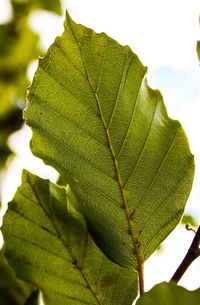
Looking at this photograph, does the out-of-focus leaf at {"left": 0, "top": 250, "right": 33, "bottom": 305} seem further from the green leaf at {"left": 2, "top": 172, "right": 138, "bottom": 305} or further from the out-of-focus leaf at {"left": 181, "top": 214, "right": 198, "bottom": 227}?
the out-of-focus leaf at {"left": 181, "top": 214, "right": 198, "bottom": 227}

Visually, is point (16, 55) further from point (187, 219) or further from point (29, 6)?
point (187, 219)

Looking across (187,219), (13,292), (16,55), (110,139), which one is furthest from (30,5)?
(110,139)

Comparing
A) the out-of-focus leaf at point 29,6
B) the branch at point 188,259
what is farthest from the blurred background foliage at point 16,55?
the branch at point 188,259

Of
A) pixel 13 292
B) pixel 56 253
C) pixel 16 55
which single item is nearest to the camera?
pixel 56 253

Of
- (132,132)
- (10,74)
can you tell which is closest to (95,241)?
(132,132)

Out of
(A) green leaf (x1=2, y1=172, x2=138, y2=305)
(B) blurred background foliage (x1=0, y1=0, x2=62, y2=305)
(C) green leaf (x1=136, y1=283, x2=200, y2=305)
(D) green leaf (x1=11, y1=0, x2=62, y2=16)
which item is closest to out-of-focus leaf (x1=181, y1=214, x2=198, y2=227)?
(A) green leaf (x1=2, y1=172, x2=138, y2=305)
